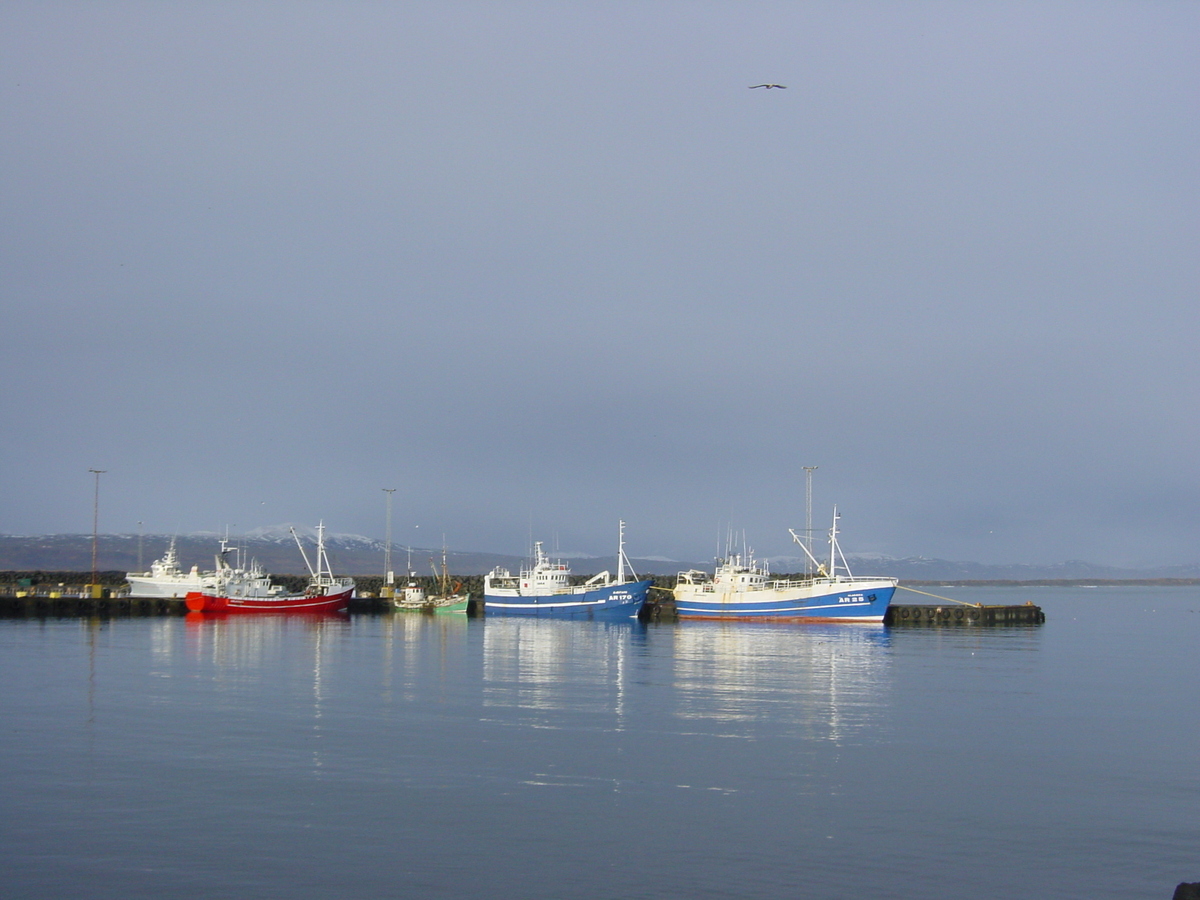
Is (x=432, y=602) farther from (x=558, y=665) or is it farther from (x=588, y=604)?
(x=558, y=665)

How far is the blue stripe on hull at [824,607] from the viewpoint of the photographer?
310 ft

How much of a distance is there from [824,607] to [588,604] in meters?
21.4

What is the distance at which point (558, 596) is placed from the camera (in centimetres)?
10581

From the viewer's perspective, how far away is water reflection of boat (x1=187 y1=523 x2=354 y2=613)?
10925cm

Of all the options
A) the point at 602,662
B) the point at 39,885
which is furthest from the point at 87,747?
the point at 602,662

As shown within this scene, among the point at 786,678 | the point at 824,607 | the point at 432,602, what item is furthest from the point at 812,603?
the point at 786,678

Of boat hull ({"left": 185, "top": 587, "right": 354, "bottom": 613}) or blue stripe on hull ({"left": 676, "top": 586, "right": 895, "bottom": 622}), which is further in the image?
boat hull ({"left": 185, "top": 587, "right": 354, "bottom": 613})

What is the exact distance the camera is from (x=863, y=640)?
77.3 meters

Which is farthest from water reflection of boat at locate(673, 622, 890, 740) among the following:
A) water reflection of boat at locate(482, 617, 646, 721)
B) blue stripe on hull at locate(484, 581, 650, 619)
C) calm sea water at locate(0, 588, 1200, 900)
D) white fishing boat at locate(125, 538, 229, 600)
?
white fishing boat at locate(125, 538, 229, 600)

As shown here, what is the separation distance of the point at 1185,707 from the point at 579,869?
33.0 meters

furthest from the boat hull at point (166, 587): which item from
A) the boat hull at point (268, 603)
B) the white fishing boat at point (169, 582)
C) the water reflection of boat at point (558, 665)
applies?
the water reflection of boat at point (558, 665)

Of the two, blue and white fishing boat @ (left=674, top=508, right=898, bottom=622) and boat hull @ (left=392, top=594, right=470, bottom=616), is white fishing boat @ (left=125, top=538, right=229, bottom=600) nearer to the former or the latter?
boat hull @ (left=392, top=594, right=470, bottom=616)

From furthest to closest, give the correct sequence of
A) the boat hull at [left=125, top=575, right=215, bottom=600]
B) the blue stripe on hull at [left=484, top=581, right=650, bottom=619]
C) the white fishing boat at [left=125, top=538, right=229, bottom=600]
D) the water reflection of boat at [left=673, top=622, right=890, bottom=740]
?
the white fishing boat at [left=125, top=538, right=229, bottom=600]
the boat hull at [left=125, top=575, right=215, bottom=600]
the blue stripe on hull at [left=484, top=581, right=650, bottom=619]
the water reflection of boat at [left=673, top=622, right=890, bottom=740]

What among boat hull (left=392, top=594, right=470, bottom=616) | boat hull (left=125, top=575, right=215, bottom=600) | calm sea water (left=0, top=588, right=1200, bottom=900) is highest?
boat hull (left=125, top=575, right=215, bottom=600)
